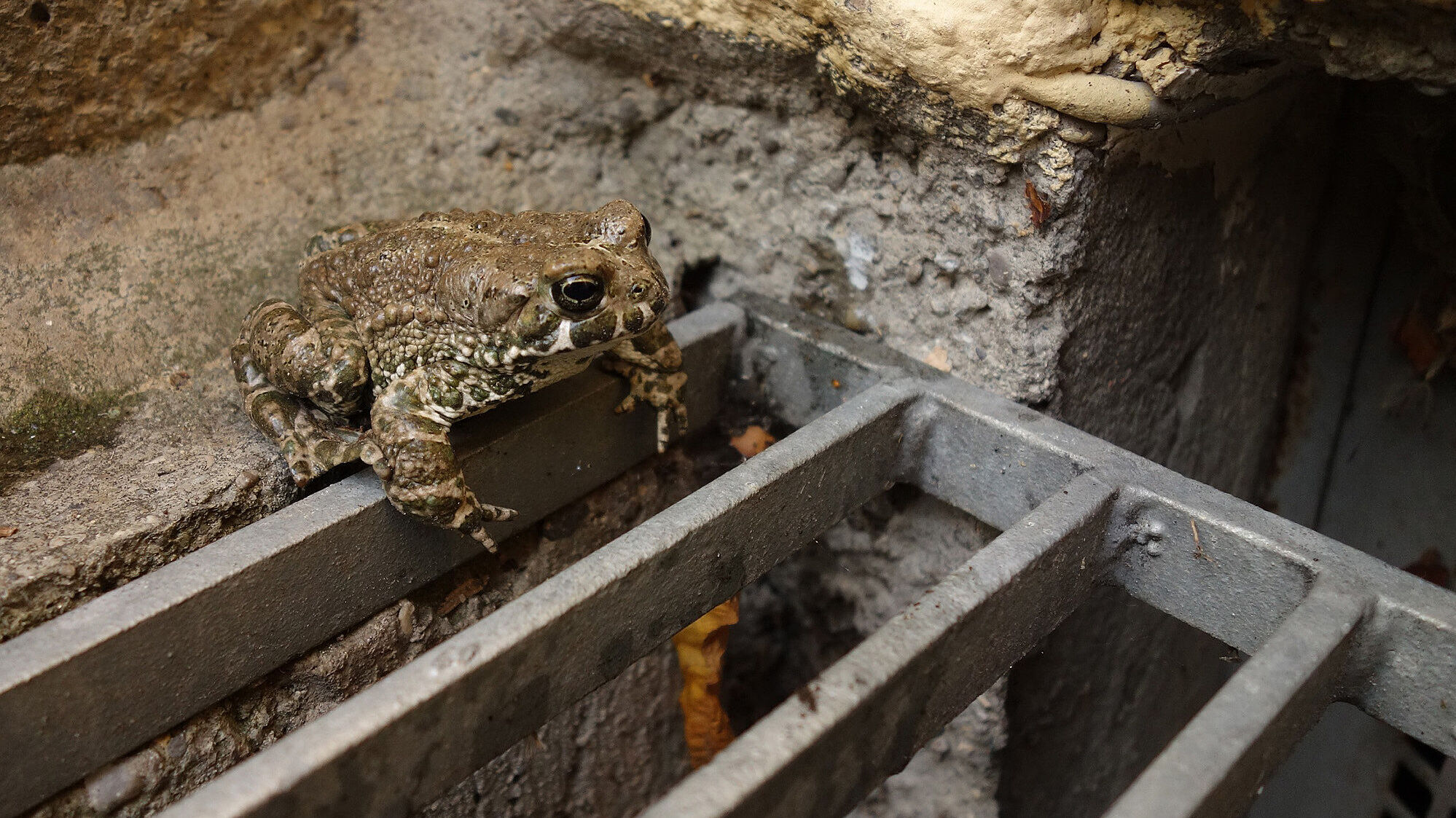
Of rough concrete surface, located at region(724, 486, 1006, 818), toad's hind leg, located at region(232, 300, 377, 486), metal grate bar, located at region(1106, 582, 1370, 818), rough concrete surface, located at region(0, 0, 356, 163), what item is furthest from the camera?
rough concrete surface, located at region(724, 486, 1006, 818)

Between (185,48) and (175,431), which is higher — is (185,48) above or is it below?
above

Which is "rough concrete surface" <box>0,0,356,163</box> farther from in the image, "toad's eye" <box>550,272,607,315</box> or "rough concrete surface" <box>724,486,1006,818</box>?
"rough concrete surface" <box>724,486,1006,818</box>

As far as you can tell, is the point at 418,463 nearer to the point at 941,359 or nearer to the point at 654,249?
the point at 654,249

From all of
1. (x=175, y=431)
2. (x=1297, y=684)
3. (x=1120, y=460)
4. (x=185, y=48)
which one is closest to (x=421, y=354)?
(x=175, y=431)

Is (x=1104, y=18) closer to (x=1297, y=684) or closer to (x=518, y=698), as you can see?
(x=1297, y=684)

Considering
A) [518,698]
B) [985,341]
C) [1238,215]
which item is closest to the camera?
[518,698]

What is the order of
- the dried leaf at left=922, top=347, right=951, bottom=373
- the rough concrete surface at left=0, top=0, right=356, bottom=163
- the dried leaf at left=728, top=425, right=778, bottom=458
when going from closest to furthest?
the rough concrete surface at left=0, top=0, right=356, bottom=163
the dried leaf at left=922, top=347, right=951, bottom=373
the dried leaf at left=728, top=425, right=778, bottom=458

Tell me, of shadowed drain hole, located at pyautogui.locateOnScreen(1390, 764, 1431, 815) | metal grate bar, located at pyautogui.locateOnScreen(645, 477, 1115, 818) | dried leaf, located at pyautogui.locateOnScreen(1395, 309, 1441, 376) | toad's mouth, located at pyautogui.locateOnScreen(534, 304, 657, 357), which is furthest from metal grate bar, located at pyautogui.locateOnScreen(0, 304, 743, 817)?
shadowed drain hole, located at pyautogui.locateOnScreen(1390, 764, 1431, 815)

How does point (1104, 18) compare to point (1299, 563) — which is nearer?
point (1299, 563)

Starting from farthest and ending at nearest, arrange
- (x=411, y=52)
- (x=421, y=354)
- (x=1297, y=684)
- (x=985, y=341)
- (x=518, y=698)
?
(x=411, y=52) < (x=985, y=341) < (x=421, y=354) < (x=518, y=698) < (x=1297, y=684)
